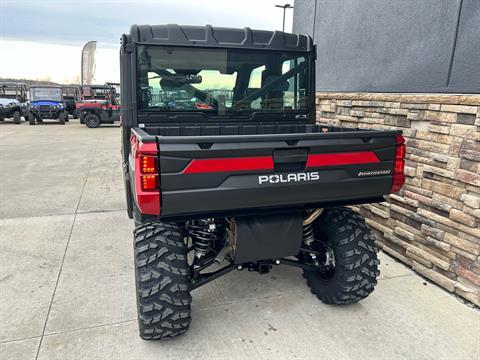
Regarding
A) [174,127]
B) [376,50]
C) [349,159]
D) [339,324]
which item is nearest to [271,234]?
[349,159]

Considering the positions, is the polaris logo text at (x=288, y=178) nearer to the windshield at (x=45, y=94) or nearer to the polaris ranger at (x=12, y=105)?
the windshield at (x=45, y=94)

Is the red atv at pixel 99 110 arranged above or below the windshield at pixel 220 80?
below

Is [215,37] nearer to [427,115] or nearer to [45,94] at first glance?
[427,115]

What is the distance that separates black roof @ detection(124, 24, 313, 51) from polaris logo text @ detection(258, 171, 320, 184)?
4.61 ft

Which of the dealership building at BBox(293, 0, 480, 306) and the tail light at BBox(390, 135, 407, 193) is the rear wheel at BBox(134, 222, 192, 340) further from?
the dealership building at BBox(293, 0, 480, 306)

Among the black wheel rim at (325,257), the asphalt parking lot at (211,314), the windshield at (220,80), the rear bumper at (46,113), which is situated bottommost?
the asphalt parking lot at (211,314)

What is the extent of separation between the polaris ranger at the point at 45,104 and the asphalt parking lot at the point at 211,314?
1707 centimetres

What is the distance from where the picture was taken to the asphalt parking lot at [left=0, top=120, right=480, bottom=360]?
239 cm

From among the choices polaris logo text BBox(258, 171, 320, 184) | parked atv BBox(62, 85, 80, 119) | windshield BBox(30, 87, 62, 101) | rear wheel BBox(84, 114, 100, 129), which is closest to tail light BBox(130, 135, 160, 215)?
polaris logo text BBox(258, 171, 320, 184)

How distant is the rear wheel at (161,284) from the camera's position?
89.6 inches

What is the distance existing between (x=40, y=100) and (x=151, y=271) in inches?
797

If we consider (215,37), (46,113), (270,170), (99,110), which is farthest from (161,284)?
(46,113)

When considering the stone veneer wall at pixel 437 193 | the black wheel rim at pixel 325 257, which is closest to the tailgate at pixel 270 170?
the black wheel rim at pixel 325 257

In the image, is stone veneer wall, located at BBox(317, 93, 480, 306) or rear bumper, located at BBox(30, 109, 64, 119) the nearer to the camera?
stone veneer wall, located at BBox(317, 93, 480, 306)
